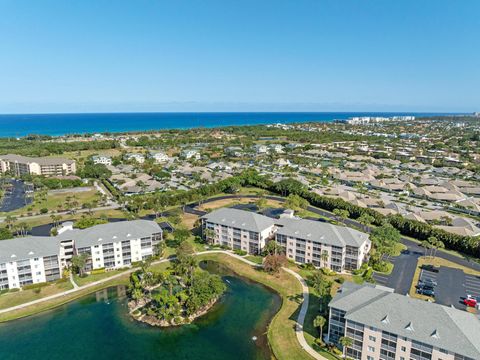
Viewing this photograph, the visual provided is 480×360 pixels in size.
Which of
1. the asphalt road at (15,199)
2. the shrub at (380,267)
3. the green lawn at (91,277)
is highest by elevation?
the asphalt road at (15,199)

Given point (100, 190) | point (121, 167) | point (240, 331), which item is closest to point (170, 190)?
point (100, 190)

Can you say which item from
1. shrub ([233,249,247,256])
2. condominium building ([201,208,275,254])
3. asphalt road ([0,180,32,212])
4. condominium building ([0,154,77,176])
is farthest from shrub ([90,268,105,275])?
condominium building ([0,154,77,176])

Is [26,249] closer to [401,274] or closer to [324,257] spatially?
[324,257]

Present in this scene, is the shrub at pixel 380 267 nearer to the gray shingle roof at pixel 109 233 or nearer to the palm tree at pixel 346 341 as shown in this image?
the palm tree at pixel 346 341

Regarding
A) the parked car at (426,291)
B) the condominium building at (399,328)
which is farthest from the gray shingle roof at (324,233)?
the condominium building at (399,328)

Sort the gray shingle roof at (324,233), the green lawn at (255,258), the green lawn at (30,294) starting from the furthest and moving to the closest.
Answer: the green lawn at (255,258) → the gray shingle roof at (324,233) → the green lawn at (30,294)

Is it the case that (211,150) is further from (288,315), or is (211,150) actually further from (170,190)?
(288,315)

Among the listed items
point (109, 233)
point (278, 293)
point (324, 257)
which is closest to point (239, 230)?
point (278, 293)

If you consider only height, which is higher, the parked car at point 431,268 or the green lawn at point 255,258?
the parked car at point 431,268
